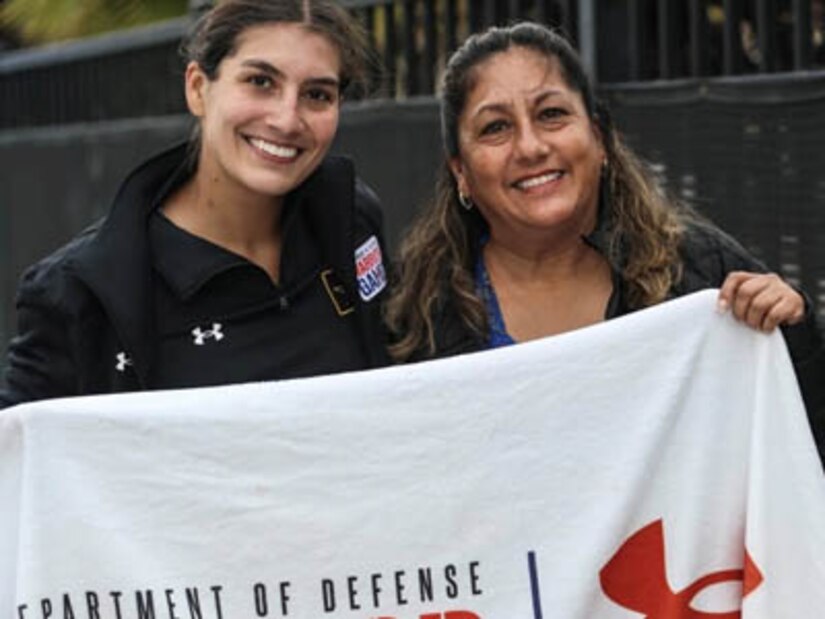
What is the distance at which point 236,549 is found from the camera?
3.73 m

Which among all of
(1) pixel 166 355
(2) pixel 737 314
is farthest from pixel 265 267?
(2) pixel 737 314

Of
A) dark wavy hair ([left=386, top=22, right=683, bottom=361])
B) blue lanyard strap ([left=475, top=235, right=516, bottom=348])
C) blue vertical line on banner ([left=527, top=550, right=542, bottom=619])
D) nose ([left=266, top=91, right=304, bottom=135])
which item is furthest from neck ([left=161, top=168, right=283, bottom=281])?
blue vertical line on banner ([left=527, top=550, right=542, bottom=619])

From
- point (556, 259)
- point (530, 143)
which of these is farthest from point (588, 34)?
point (530, 143)

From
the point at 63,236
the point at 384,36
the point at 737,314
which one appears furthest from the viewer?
the point at 63,236

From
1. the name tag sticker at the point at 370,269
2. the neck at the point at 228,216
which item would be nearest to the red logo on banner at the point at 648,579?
the name tag sticker at the point at 370,269

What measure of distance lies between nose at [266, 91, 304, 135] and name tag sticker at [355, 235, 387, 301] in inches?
13.9

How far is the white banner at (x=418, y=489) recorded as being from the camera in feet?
12.2

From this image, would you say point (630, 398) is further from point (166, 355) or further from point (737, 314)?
point (166, 355)

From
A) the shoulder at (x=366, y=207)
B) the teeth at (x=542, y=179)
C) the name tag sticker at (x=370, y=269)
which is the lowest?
the name tag sticker at (x=370, y=269)

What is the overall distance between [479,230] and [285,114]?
19.6 inches

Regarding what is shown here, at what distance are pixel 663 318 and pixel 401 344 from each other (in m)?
0.63

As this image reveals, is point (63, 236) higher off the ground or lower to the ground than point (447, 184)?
lower

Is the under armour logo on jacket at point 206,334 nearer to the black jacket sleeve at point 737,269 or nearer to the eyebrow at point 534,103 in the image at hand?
the eyebrow at point 534,103

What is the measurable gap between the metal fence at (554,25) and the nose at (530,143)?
2.40ft
